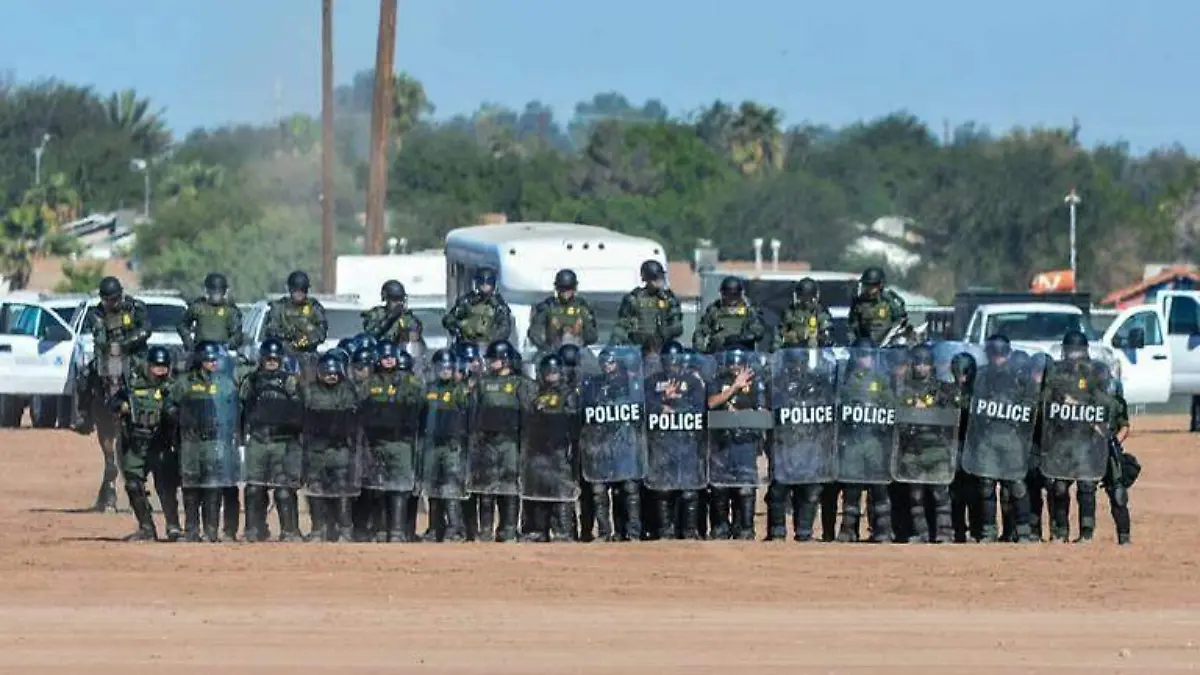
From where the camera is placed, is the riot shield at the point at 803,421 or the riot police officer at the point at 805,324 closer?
the riot shield at the point at 803,421

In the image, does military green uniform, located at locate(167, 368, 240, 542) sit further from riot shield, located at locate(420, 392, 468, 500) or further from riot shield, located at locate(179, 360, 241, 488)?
riot shield, located at locate(420, 392, 468, 500)

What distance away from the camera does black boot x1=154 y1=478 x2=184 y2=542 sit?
23.3 m

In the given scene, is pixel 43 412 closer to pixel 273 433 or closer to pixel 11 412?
pixel 11 412

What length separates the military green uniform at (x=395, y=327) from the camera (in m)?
25.2

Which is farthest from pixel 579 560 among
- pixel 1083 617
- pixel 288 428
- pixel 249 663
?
pixel 249 663

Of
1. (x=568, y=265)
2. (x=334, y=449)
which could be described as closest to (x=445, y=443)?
(x=334, y=449)

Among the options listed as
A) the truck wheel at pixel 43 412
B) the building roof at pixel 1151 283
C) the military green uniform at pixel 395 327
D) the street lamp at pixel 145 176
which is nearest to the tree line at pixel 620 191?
the street lamp at pixel 145 176

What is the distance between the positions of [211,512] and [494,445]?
7.18 ft

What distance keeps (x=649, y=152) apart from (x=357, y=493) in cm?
9446

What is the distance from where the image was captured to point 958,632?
60.0 ft

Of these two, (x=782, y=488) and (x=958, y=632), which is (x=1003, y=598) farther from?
(x=782, y=488)

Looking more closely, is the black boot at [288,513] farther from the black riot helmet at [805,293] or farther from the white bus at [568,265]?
the white bus at [568,265]

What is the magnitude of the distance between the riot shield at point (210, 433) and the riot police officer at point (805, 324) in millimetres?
4275

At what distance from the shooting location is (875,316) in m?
25.2
